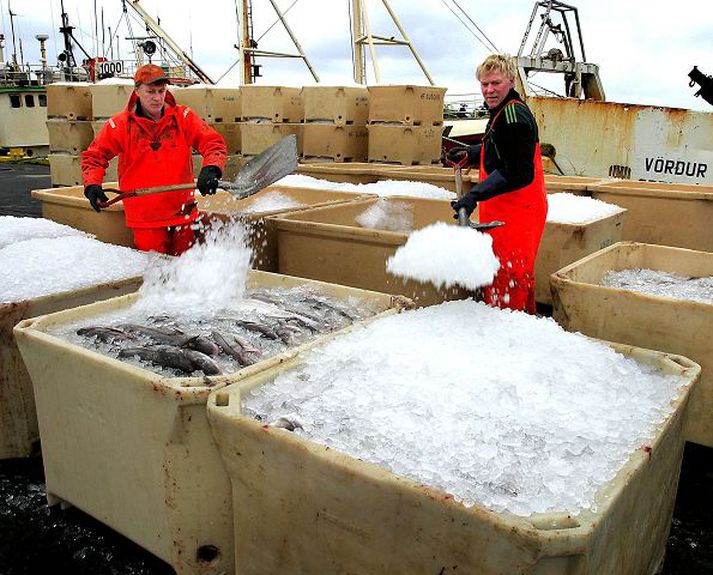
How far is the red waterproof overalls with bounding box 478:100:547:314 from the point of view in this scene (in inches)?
128

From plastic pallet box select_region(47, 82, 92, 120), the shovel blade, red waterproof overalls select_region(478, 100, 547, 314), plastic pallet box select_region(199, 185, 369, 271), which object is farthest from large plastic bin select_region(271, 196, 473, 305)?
plastic pallet box select_region(47, 82, 92, 120)

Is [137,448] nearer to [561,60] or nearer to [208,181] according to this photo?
[208,181]

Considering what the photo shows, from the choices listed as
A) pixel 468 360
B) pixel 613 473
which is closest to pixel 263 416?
pixel 468 360

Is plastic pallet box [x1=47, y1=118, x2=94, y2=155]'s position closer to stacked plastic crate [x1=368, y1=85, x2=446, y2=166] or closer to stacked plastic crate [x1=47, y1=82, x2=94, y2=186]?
stacked plastic crate [x1=47, y1=82, x2=94, y2=186]

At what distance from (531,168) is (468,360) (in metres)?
1.50

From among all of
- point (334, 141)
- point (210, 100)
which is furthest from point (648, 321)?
point (210, 100)

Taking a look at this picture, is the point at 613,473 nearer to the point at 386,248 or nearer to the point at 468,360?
the point at 468,360

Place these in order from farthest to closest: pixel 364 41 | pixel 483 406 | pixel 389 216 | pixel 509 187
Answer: pixel 364 41 < pixel 389 216 < pixel 509 187 < pixel 483 406

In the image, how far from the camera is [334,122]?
8367 millimetres

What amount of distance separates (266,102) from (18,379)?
6762 mm

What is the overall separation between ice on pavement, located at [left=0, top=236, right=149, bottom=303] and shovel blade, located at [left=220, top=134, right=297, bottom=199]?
76 cm

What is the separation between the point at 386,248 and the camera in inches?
149

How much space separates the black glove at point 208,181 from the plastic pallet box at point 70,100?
6821 millimetres

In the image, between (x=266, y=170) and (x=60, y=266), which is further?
(x=266, y=170)
